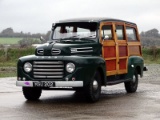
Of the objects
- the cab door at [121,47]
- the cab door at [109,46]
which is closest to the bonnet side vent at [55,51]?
the cab door at [109,46]

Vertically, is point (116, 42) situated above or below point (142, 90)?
above

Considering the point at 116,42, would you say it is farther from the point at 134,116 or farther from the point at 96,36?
the point at 134,116

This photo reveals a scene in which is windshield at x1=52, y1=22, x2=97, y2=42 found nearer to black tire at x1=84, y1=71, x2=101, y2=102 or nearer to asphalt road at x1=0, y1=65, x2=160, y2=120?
black tire at x1=84, y1=71, x2=101, y2=102

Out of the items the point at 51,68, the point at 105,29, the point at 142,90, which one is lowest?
the point at 142,90

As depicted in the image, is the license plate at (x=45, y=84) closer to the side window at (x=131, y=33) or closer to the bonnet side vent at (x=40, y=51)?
the bonnet side vent at (x=40, y=51)

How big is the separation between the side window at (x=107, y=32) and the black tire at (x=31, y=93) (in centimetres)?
233

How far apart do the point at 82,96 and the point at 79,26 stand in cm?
204

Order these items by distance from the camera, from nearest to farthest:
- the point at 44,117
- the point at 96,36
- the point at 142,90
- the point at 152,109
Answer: the point at 44,117 < the point at 152,109 < the point at 96,36 < the point at 142,90

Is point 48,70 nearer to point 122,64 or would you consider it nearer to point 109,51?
point 109,51

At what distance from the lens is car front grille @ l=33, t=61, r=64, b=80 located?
39.2ft

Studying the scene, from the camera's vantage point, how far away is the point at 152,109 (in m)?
11.0

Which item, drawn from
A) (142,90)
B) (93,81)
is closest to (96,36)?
(93,81)

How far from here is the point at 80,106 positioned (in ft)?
38.2

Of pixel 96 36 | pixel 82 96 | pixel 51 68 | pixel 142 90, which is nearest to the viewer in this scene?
pixel 51 68
